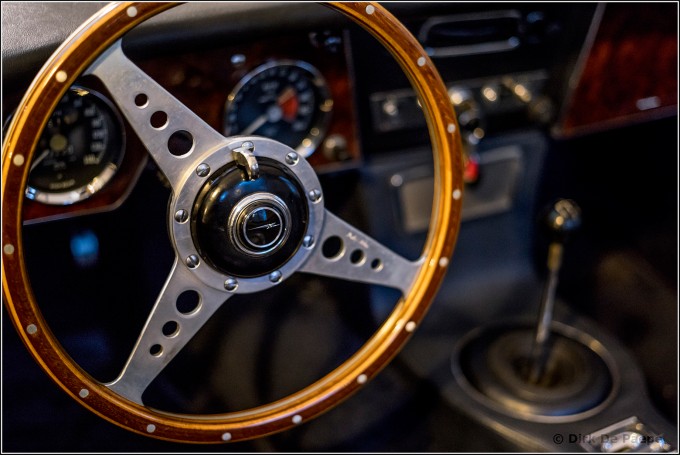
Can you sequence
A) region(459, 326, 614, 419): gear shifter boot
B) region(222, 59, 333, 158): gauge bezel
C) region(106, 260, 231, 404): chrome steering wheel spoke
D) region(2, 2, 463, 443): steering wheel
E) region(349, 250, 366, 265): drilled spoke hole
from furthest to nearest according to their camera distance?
region(459, 326, 614, 419): gear shifter boot, region(222, 59, 333, 158): gauge bezel, region(349, 250, 366, 265): drilled spoke hole, region(106, 260, 231, 404): chrome steering wheel spoke, region(2, 2, 463, 443): steering wheel

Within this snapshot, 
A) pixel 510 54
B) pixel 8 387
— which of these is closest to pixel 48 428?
pixel 8 387

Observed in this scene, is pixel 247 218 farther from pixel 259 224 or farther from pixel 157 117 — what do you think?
pixel 157 117

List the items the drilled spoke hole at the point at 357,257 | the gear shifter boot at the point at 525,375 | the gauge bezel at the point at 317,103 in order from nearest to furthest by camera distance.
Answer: the drilled spoke hole at the point at 357,257
the gauge bezel at the point at 317,103
the gear shifter boot at the point at 525,375

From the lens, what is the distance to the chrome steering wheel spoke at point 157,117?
2.53 ft

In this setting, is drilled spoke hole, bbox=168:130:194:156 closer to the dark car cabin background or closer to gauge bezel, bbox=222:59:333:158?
the dark car cabin background

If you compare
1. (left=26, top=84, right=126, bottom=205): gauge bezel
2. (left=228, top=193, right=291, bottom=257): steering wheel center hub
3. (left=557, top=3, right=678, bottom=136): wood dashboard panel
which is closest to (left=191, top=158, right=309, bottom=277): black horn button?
(left=228, top=193, right=291, bottom=257): steering wheel center hub

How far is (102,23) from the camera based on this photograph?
2.44 feet

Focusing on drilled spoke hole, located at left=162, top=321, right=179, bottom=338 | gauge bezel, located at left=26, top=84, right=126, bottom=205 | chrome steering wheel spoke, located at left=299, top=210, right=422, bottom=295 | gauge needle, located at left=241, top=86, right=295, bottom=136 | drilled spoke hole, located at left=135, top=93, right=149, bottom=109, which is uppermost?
gauge needle, located at left=241, top=86, right=295, bottom=136

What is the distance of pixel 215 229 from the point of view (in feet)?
2.79

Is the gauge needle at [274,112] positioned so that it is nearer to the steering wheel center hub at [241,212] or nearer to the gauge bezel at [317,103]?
the gauge bezel at [317,103]

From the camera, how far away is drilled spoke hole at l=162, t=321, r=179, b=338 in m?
0.90

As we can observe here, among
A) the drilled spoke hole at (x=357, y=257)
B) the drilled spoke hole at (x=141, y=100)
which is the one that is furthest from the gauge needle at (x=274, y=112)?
the drilled spoke hole at (x=141, y=100)

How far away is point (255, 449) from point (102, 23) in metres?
0.79

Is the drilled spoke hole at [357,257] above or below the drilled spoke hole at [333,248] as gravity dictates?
below
